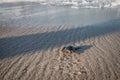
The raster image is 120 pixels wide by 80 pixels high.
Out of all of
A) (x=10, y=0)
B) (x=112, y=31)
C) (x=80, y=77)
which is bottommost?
(x=10, y=0)

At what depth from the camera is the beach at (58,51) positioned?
8695 millimetres

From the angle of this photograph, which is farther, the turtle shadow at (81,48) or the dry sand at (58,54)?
the turtle shadow at (81,48)

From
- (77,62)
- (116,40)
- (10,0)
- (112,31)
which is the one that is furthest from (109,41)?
(10,0)

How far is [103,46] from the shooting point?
39.5ft

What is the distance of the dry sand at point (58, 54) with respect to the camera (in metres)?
8.65

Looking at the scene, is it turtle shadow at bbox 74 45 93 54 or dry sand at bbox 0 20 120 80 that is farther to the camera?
turtle shadow at bbox 74 45 93 54

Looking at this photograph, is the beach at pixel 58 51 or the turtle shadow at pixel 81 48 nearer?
the beach at pixel 58 51

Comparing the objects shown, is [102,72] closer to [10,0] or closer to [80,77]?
[80,77]

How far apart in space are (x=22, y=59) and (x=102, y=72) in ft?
12.9

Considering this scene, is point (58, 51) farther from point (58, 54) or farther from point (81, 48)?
point (81, 48)

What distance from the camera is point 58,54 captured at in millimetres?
10812

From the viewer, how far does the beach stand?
869 centimetres

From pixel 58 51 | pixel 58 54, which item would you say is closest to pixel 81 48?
pixel 58 51

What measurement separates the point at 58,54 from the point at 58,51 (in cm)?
45
